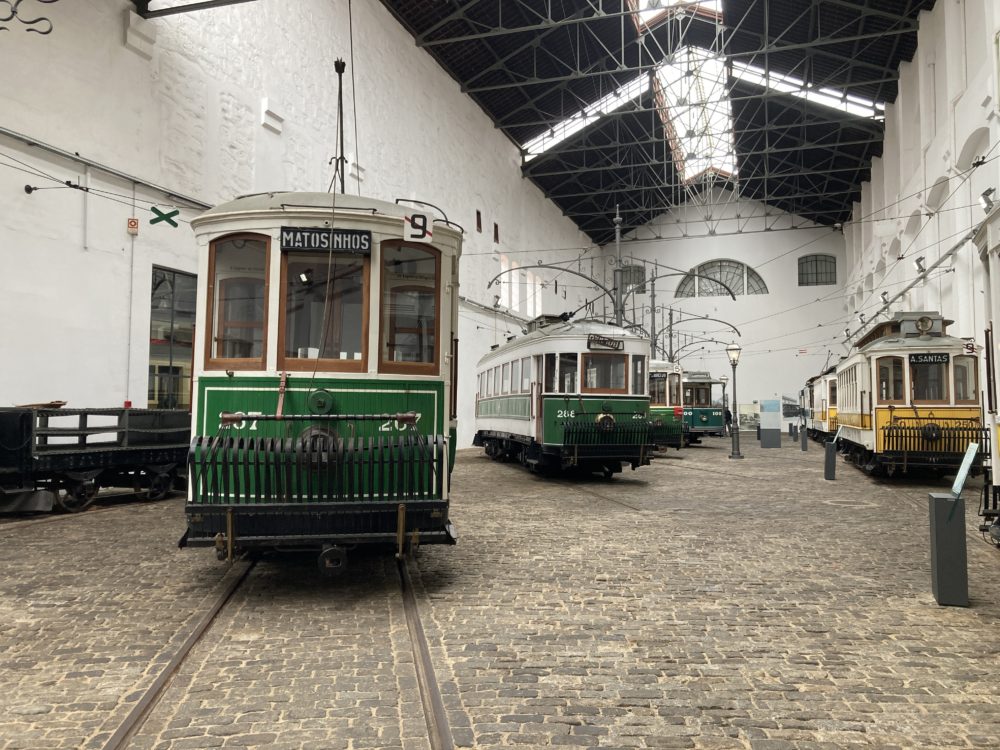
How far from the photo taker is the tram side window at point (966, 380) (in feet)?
43.5

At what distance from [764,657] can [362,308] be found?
11.7 feet

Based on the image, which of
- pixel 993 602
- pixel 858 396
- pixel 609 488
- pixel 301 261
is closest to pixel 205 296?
pixel 301 261

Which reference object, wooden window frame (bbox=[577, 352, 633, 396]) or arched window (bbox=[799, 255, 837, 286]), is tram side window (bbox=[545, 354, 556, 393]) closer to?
wooden window frame (bbox=[577, 352, 633, 396])

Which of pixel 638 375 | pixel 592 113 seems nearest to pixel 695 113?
pixel 592 113

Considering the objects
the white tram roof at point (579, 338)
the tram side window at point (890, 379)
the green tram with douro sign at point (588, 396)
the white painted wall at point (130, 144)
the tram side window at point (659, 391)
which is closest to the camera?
the white painted wall at point (130, 144)

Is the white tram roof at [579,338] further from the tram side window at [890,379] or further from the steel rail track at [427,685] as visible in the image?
the steel rail track at [427,685]

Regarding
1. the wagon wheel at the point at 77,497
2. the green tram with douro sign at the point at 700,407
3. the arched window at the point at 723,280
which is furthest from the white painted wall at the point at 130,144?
the arched window at the point at 723,280

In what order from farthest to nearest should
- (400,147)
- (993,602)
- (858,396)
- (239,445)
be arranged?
(400,147), (858,396), (993,602), (239,445)

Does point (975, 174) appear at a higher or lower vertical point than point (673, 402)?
higher

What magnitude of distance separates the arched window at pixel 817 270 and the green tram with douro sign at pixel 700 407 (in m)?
16.4

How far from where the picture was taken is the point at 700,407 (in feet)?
97.0

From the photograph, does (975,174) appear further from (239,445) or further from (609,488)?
(239,445)

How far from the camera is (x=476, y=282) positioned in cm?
2744

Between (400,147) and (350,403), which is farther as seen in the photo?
(400,147)
